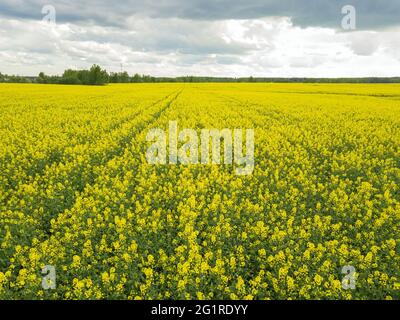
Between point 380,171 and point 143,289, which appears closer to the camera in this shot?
point 143,289

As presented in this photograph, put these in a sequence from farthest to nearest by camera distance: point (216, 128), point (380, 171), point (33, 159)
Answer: point (216, 128)
point (33, 159)
point (380, 171)

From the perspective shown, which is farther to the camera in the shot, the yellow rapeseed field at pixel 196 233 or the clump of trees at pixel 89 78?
the clump of trees at pixel 89 78

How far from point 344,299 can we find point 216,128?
1375 cm

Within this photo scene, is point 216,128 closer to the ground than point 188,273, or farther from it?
farther from it

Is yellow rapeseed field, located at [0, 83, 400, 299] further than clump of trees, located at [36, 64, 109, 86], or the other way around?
clump of trees, located at [36, 64, 109, 86]

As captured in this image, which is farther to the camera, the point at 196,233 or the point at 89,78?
the point at 89,78

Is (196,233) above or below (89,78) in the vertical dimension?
below

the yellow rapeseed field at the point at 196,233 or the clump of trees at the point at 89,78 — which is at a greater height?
the clump of trees at the point at 89,78

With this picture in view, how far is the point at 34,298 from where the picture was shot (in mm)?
4785

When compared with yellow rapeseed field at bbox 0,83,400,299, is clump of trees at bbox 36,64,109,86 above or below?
above

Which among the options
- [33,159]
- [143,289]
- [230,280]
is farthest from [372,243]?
[33,159]
